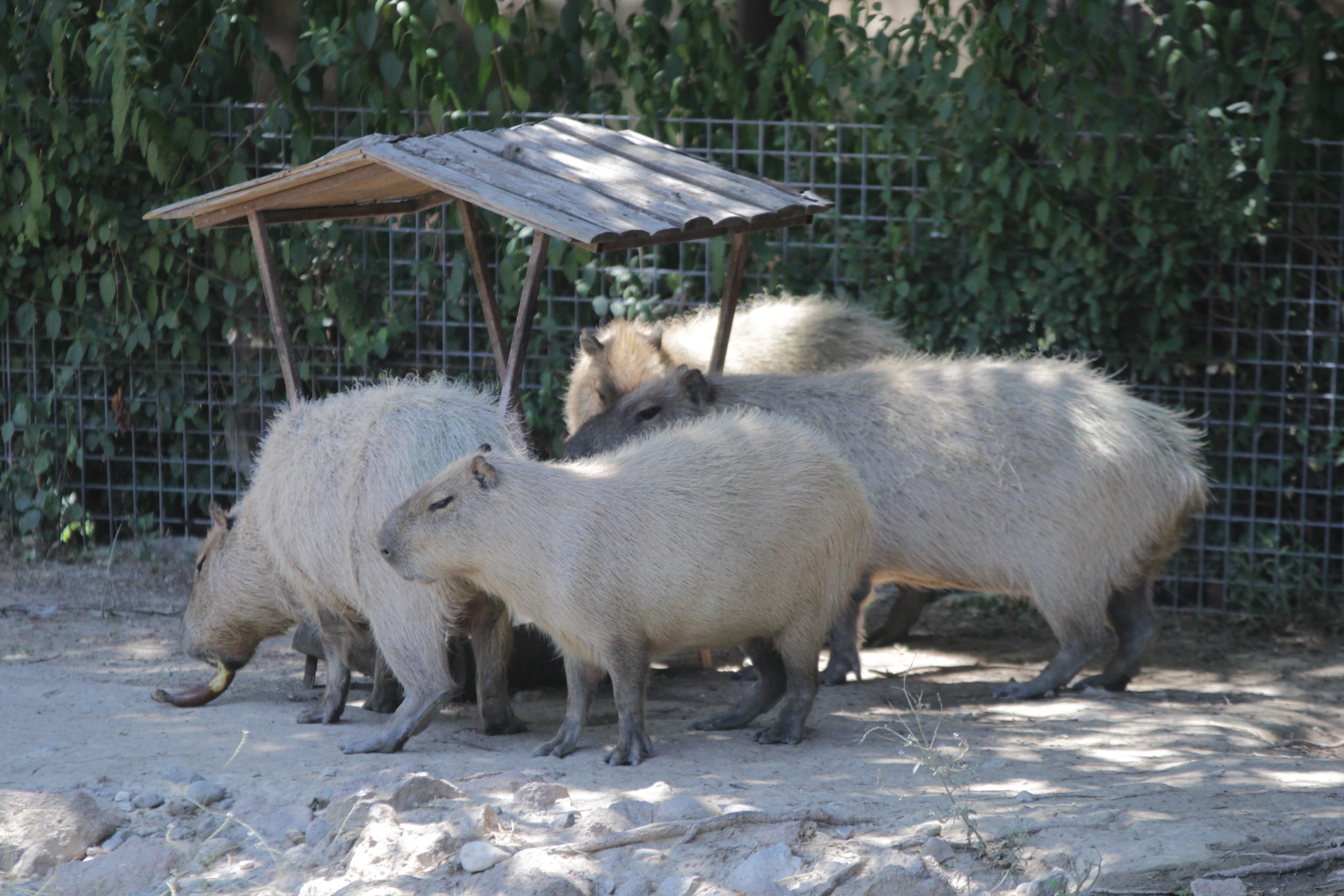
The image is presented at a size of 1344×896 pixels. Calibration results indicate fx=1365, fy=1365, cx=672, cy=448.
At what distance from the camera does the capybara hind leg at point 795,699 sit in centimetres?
433

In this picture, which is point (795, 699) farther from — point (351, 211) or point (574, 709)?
point (351, 211)

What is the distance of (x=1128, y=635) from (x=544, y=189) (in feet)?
9.22

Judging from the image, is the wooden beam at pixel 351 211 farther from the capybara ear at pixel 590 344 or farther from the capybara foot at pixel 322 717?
the capybara foot at pixel 322 717

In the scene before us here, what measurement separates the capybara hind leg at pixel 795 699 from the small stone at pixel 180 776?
5.54 feet

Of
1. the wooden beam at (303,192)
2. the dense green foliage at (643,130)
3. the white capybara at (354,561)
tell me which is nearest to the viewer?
the white capybara at (354,561)

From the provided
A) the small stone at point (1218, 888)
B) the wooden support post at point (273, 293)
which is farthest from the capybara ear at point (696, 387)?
the small stone at point (1218, 888)

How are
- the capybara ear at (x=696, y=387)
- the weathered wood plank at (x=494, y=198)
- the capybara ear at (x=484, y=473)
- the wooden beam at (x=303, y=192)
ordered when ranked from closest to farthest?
the capybara ear at (x=484, y=473) → the weathered wood plank at (x=494, y=198) → the wooden beam at (x=303, y=192) → the capybara ear at (x=696, y=387)

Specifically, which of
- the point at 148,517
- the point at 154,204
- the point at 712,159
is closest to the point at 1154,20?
the point at 712,159

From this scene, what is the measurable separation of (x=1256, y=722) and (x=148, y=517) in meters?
5.42

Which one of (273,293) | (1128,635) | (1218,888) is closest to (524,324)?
(273,293)

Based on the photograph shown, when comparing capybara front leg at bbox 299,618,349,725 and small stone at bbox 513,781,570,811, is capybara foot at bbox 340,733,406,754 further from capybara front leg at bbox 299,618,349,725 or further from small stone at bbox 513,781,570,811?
small stone at bbox 513,781,570,811

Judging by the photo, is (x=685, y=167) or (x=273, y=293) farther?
(x=685, y=167)

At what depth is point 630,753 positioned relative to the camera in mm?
4027

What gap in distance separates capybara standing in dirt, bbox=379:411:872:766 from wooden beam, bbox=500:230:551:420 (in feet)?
1.73
